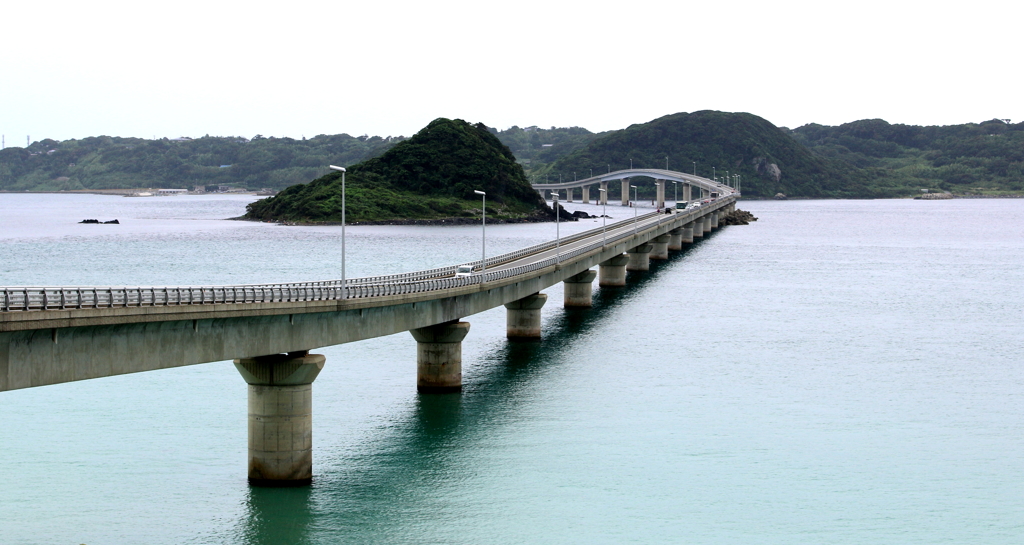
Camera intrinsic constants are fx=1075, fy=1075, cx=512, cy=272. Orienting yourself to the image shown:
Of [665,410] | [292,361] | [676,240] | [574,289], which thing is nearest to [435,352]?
[665,410]

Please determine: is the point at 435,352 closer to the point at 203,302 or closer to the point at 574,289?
the point at 203,302

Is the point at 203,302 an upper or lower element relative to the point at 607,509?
upper

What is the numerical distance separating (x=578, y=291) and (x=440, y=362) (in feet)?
154

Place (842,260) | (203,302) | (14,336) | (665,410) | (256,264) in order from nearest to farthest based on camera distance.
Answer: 1. (14,336)
2. (203,302)
3. (665,410)
4. (256,264)
5. (842,260)

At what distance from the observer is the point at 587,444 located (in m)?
52.8

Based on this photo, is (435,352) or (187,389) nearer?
(435,352)

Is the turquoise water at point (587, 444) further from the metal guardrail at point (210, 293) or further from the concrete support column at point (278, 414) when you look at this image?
the metal guardrail at point (210, 293)

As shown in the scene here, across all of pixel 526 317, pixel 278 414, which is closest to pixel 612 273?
pixel 526 317

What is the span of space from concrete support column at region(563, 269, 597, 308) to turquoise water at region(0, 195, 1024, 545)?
6.84 meters

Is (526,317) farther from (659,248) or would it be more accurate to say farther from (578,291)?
(659,248)

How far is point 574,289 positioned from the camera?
106125 mm

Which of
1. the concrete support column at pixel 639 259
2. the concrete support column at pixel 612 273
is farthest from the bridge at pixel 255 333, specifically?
the concrete support column at pixel 639 259

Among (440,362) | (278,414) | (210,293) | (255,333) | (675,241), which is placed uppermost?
(210,293)

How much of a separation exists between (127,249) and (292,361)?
151 m
